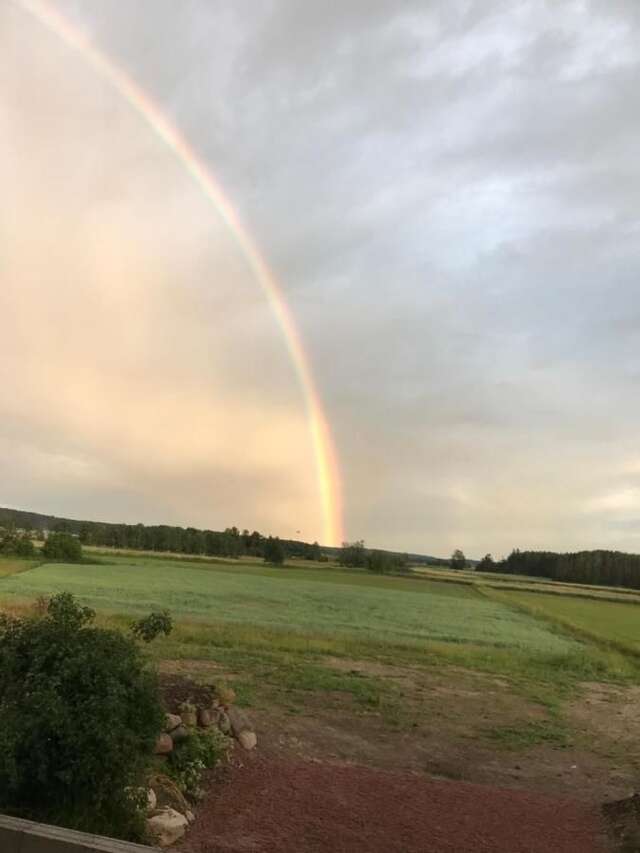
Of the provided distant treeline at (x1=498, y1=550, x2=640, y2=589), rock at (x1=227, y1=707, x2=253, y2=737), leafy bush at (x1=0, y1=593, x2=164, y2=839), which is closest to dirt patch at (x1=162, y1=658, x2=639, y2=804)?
rock at (x1=227, y1=707, x2=253, y2=737)

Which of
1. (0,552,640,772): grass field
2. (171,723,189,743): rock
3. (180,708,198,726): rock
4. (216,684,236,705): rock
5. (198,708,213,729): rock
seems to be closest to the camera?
(171,723,189,743): rock

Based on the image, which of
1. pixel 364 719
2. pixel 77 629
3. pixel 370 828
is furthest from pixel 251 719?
pixel 77 629

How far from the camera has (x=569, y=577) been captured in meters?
164

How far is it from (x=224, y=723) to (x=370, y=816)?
287 cm

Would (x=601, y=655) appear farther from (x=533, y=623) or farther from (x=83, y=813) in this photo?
(x=83, y=813)

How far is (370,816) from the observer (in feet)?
28.7

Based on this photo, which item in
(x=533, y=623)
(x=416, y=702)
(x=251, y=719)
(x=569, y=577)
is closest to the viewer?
(x=251, y=719)

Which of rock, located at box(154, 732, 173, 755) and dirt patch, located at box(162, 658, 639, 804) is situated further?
dirt patch, located at box(162, 658, 639, 804)

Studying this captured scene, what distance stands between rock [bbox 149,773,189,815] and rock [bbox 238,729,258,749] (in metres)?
2.35

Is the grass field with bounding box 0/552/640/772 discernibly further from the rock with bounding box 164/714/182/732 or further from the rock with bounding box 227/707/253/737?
the rock with bounding box 164/714/182/732

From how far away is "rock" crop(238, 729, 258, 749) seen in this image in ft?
35.6

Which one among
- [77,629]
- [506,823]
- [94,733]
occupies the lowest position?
[506,823]

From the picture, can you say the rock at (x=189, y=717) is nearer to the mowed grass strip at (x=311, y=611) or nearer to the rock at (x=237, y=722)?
the rock at (x=237, y=722)

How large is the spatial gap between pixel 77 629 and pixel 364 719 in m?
8.30
